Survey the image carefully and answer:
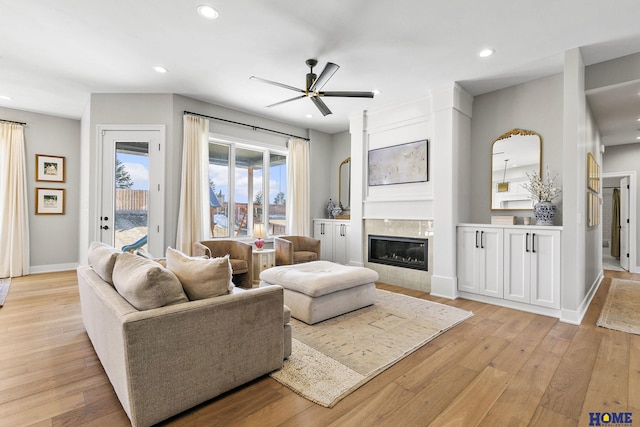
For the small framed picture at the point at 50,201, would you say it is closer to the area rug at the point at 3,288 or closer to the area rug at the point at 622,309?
the area rug at the point at 3,288

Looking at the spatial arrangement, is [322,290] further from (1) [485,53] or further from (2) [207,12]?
(1) [485,53]

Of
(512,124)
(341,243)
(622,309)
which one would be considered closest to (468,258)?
(622,309)

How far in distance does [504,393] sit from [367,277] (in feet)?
5.76

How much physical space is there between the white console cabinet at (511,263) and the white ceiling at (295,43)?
1.99 meters

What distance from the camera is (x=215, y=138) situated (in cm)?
524

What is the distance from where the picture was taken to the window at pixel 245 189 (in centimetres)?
534

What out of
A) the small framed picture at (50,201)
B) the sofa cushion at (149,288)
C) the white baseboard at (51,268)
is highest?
the small framed picture at (50,201)

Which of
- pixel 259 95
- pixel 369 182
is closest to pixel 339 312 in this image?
pixel 369 182

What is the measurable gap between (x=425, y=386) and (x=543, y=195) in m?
2.96

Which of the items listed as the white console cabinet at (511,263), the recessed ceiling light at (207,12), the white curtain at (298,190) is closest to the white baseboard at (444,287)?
the white console cabinet at (511,263)

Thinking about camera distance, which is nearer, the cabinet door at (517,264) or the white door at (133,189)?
the cabinet door at (517,264)

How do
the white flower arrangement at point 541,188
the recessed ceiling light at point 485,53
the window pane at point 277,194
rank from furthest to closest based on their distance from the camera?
the window pane at point 277,194 < the white flower arrangement at point 541,188 < the recessed ceiling light at point 485,53

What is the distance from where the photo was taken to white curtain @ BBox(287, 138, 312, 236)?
6172 millimetres

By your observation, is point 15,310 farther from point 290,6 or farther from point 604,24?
point 604,24
